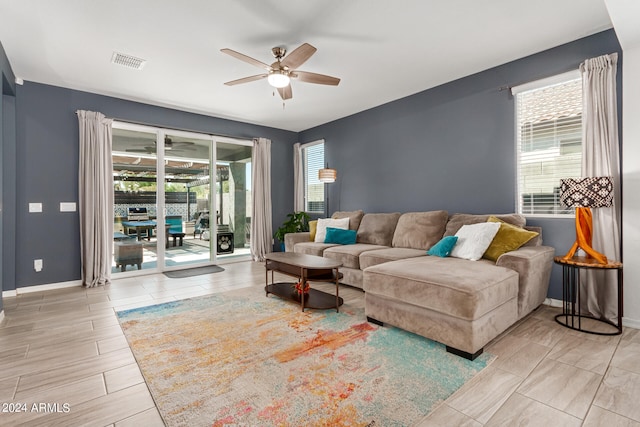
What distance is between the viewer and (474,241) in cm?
311

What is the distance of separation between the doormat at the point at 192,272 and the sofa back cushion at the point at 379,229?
2.53 metres

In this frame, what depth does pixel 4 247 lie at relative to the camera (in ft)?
12.6

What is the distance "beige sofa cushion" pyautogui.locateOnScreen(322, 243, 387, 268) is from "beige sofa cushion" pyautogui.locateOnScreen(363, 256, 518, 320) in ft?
3.61

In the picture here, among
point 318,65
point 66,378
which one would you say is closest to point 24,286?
point 66,378

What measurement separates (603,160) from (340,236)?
3.13m

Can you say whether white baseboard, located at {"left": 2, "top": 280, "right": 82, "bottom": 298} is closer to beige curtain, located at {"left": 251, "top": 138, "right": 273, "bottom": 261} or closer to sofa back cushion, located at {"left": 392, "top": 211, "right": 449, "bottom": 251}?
beige curtain, located at {"left": 251, "top": 138, "right": 273, "bottom": 261}

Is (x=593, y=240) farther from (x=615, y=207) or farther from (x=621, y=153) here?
(x=621, y=153)

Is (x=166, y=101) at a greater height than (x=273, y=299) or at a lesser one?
greater

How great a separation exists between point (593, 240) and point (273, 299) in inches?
131

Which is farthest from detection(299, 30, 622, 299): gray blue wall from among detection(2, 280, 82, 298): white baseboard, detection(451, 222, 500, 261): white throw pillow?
detection(2, 280, 82, 298): white baseboard

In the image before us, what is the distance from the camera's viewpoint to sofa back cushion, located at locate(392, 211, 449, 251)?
155 inches

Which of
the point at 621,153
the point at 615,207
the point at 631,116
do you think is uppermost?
the point at 631,116

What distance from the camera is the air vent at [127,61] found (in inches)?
135

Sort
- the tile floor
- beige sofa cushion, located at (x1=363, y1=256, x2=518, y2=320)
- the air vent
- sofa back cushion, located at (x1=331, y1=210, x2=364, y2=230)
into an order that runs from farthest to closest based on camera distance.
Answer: sofa back cushion, located at (x1=331, y1=210, x2=364, y2=230)
the air vent
beige sofa cushion, located at (x1=363, y1=256, x2=518, y2=320)
the tile floor
